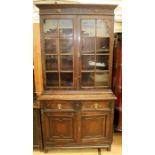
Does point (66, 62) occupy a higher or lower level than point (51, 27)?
lower

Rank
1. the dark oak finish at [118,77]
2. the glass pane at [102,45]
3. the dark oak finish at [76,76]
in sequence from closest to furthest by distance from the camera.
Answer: the dark oak finish at [76,76] → the glass pane at [102,45] → the dark oak finish at [118,77]

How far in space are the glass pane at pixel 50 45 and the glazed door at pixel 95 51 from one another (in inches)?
14.2

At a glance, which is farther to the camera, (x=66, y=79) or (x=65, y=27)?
(x=66, y=79)

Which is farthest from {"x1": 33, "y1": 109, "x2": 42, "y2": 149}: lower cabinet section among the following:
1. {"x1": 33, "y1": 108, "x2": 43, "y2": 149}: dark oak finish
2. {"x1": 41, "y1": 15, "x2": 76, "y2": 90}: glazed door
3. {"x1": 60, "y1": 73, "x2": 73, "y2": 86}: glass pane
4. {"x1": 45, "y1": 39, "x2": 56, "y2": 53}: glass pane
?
{"x1": 45, "y1": 39, "x2": 56, "y2": 53}: glass pane

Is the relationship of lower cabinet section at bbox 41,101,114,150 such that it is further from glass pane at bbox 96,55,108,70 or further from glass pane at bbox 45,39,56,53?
glass pane at bbox 45,39,56,53

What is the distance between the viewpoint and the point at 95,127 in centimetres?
249

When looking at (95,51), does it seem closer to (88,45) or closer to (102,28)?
(88,45)

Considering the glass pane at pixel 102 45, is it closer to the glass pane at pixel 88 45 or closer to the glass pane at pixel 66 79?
the glass pane at pixel 88 45

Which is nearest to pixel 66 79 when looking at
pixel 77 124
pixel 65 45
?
pixel 65 45

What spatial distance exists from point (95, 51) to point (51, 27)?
68 centimetres

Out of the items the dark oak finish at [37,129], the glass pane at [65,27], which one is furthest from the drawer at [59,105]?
the glass pane at [65,27]

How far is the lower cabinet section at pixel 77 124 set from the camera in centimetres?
241
